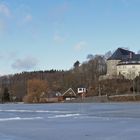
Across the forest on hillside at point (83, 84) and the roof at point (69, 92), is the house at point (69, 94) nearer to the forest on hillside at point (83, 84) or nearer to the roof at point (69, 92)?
the roof at point (69, 92)

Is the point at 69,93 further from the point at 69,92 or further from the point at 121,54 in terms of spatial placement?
the point at 121,54

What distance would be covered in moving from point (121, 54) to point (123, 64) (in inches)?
359

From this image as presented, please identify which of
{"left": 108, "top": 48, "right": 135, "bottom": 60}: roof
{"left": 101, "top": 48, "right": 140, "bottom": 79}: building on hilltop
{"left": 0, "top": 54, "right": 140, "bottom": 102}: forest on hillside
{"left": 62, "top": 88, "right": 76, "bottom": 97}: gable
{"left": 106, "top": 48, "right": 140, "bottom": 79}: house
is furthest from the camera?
{"left": 108, "top": 48, "right": 135, "bottom": 60}: roof

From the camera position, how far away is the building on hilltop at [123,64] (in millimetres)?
129288

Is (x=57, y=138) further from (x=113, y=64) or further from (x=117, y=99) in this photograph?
(x=113, y=64)

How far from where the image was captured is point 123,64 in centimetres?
13450

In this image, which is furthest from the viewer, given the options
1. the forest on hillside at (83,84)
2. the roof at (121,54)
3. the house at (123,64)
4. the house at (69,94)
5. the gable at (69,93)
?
the roof at (121,54)

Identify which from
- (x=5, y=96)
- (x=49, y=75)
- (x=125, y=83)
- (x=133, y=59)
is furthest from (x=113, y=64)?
(x=49, y=75)

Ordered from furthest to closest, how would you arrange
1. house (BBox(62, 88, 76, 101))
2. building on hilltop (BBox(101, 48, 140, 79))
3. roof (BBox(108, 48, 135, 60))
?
1. roof (BBox(108, 48, 135, 60))
2. building on hilltop (BBox(101, 48, 140, 79))
3. house (BBox(62, 88, 76, 101))

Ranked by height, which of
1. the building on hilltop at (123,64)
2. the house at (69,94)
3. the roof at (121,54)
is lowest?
the house at (69,94)

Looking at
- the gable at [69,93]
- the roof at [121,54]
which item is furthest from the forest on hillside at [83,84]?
the roof at [121,54]

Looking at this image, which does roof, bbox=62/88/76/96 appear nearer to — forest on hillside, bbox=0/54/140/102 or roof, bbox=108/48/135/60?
forest on hillside, bbox=0/54/140/102

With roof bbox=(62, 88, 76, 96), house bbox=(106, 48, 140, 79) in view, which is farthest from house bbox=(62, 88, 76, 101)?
house bbox=(106, 48, 140, 79)

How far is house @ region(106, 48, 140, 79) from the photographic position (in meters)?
130
